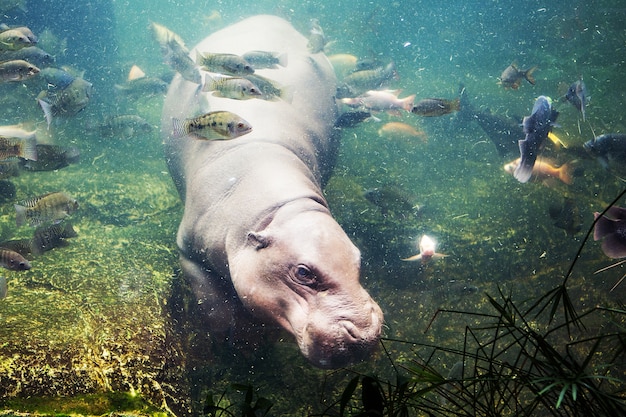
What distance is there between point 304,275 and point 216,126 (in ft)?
5.66

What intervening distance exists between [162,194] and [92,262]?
→ 312cm

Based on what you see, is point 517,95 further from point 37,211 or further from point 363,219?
point 37,211

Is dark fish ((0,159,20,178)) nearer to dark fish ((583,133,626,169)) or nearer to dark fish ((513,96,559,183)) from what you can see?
dark fish ((513,96,559,183))

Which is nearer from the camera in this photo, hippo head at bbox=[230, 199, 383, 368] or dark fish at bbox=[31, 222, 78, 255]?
hippo head at bbox=[230, 199, 383, 368]

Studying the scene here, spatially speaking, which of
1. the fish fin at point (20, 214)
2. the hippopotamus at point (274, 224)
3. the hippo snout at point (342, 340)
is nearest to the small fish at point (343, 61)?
the hippopotamus at point (274, 224)

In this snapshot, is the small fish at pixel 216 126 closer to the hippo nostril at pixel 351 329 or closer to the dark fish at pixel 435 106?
the hippo nostril at pixel 351 329

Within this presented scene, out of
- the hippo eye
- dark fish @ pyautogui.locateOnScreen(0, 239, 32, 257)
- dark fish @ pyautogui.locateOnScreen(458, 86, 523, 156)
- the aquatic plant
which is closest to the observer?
the aquatic plant

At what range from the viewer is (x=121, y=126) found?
22.6 ft

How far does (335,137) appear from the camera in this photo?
22.7ft

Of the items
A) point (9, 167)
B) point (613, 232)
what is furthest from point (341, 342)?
point (9, 167)

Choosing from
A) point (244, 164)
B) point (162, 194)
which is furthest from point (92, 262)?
point (162, 194)

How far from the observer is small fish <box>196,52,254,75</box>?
4605mm

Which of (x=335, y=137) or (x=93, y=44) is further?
(x=93, y=44)

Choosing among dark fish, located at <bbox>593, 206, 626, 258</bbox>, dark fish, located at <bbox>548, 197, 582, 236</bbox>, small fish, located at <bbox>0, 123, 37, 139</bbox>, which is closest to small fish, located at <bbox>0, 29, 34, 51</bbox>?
small fish, located at <bbox>0, 123, 37, 139</bbox>
